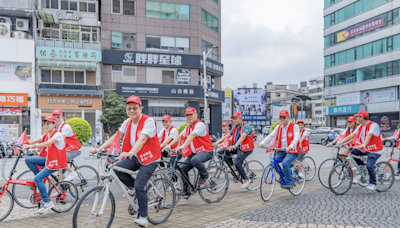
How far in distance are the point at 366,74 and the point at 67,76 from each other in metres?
35.3

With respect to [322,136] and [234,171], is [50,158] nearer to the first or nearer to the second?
[234,171]

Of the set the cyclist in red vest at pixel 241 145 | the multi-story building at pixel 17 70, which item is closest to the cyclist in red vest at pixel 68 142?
the cyclist in red vest at pixel 241 145

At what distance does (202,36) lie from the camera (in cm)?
3547

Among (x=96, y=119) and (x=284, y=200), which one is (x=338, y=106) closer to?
(x=96, y=119)

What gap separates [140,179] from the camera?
512cm

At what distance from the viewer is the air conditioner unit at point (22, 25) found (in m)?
29.2

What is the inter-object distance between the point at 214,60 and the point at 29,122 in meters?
18.4

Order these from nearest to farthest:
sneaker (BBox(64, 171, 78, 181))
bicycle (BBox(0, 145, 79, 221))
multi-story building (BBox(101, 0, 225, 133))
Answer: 1. bicycle (BBox(0, 145, 79, 221))
2. sneaker (BBox(64, 171, 78, 181))
3. multi-story building (BBox(101, 0, 225, 133))

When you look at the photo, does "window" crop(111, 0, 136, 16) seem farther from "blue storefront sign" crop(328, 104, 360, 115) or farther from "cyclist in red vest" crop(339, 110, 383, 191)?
"blue storefront sign" crop(328, 104, 360, 115)

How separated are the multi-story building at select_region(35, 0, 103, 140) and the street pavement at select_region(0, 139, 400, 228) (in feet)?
77.4

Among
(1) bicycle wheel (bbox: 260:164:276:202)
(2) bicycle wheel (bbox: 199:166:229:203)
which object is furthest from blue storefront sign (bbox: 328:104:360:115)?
(2) bicycle wheel (bbox: 199:166:229:203)

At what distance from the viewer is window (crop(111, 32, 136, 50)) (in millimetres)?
32625

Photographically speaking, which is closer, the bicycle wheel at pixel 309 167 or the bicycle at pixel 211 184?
the bicycle at pixel 211 184

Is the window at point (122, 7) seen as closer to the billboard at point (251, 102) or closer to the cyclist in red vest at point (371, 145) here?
the cyclist in red vest at point (371, 145)
